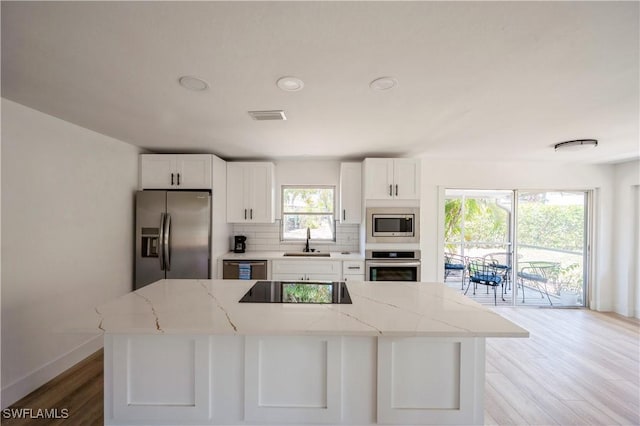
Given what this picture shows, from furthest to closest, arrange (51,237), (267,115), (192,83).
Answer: (51,237) → (267,115) → (192,83)

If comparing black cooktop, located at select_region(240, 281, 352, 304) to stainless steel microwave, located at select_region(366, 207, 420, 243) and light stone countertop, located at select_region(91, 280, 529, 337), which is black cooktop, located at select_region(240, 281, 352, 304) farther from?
stainless steel microwave, located at select_region(366, 207, 420, 243)

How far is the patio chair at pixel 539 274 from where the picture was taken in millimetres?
4473

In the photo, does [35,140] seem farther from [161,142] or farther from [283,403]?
[283,403]

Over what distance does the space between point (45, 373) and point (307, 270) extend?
2.64 m

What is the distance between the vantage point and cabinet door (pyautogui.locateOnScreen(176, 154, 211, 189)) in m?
3.48

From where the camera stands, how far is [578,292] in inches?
176

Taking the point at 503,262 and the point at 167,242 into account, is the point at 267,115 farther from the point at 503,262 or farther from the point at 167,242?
the point at 503,262

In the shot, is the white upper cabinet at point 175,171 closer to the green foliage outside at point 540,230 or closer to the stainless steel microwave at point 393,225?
the stainless steel microwave at point 393,225

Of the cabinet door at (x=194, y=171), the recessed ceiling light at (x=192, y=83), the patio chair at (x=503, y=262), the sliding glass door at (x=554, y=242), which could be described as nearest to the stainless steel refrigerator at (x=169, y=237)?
the cabinet door at (x=194, y=171)

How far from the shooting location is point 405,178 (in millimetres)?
3668

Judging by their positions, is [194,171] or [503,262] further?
[503,262]

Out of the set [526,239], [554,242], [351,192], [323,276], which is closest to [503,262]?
[526,239]

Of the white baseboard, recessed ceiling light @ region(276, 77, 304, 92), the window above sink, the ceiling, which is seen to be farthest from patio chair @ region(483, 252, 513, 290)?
the white baseboard

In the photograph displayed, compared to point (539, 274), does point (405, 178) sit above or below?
above
